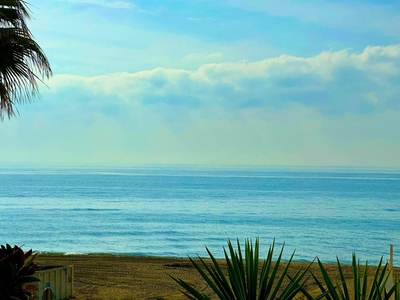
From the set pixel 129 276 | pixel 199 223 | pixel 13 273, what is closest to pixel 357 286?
pixel 13 273

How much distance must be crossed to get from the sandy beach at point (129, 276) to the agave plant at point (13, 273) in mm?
9307

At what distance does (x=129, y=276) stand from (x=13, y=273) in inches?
575

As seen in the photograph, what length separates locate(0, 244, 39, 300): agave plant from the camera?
26.7ft

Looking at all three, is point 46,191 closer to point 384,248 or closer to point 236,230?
point 236,230

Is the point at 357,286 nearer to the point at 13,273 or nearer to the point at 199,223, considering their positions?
the point at 13,273

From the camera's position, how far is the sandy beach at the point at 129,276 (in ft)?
61.4

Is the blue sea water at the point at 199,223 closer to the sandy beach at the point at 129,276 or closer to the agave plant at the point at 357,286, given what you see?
the sandy beach at the point at 129,276

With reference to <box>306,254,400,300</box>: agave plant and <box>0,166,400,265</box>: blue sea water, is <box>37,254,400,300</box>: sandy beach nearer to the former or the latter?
<box>0,166,400,265</box>: blue sea water

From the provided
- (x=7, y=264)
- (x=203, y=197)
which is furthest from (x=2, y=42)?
(x=203, y=197)

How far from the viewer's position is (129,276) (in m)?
22.5

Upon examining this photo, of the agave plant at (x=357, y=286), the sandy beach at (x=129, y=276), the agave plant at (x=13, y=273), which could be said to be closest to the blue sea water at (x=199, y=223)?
the sandy beach at (x=129, y=276)

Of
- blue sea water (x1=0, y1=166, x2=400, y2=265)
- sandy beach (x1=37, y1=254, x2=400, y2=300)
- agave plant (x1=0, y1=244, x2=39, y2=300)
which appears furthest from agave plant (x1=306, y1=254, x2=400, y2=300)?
blue sea water (x1=0, y1=166, x2=400, y2=265)

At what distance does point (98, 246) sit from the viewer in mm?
53000

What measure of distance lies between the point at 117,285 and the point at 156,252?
27834 mm
